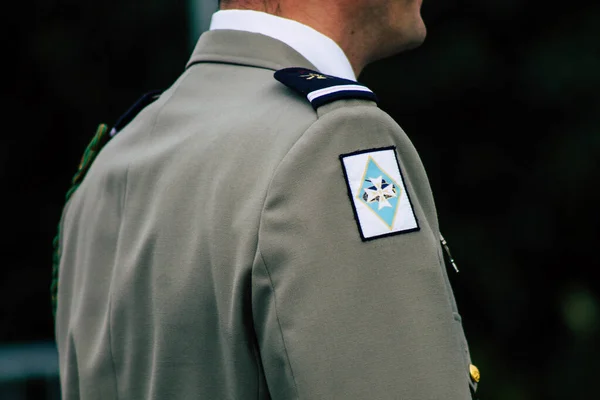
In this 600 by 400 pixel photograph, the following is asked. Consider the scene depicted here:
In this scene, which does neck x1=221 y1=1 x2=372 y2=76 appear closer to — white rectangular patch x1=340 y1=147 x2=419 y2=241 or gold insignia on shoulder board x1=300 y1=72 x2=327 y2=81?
gold insignia on shoulder board x1=300 y1=72 x2=327 y2=81

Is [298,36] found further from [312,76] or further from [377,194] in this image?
[377,194]

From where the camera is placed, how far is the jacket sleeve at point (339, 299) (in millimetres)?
988

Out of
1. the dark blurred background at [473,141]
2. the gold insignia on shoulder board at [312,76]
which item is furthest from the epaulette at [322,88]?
the dark blurred background at [473,141]

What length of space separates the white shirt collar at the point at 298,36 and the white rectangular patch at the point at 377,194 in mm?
258

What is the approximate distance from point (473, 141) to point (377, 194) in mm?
3618

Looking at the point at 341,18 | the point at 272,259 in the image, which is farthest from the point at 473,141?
the point at 272,259

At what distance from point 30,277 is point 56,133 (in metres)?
0.75

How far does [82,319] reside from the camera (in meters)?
1.30

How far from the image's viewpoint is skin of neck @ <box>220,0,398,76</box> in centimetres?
125

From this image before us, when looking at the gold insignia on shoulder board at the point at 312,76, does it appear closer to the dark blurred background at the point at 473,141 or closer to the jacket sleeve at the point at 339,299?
the jacket sleeve at the point at 339,299

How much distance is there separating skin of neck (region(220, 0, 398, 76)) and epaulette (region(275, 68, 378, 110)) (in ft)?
0.40

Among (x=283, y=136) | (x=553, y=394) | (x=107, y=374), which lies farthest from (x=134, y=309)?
(x=553, y=394)

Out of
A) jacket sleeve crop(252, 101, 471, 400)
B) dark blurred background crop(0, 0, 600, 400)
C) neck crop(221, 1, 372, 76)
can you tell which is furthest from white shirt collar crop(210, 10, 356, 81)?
dark blurred background crop(0, 0, 600, 400)

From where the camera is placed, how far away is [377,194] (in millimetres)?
1051
